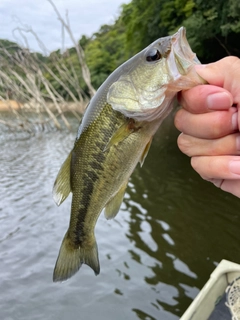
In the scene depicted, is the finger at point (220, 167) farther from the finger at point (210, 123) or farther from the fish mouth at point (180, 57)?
the fish mouth at point (180, 57)

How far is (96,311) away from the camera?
6.14 metres

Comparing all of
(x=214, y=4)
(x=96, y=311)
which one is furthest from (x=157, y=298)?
(x=214, y=4)

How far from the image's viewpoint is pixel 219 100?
5.78 feet

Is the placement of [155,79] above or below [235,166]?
above

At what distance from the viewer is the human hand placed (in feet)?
5.86

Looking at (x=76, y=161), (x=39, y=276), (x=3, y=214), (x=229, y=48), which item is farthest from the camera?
(x=229, y=48)

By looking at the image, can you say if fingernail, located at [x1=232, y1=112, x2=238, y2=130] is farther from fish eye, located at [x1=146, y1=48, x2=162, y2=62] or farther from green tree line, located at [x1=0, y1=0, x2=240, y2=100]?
green tree line, located at [x1=0, y1=0, x2=240, y2=100]

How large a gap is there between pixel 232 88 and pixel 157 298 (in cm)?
538

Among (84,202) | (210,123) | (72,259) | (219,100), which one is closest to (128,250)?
(72,259)

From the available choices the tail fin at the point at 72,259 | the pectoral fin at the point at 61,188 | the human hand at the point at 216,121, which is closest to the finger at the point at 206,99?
the human hand at the point at 216,121

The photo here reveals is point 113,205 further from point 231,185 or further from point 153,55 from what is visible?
point 153,55

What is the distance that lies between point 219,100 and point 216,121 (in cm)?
14

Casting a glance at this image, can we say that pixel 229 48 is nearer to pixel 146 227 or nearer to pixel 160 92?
pixel 146 227

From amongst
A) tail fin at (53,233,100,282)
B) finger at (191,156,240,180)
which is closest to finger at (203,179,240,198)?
finger at (191,156,240,180)
